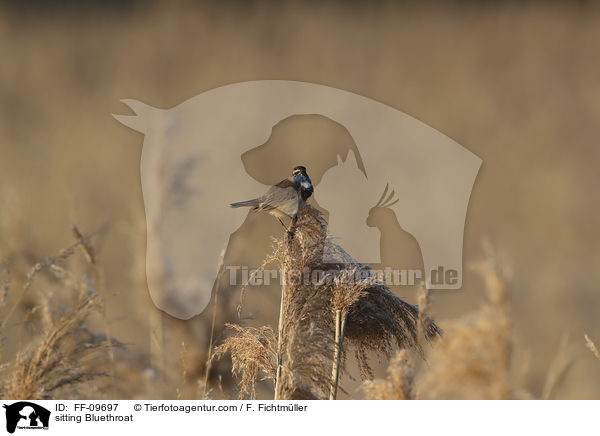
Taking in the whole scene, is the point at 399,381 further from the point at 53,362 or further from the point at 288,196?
the point at 53,362

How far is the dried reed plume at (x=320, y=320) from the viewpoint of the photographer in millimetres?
1998

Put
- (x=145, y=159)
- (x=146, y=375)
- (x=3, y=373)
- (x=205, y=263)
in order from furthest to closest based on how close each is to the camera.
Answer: (x=205, y=263) < (x=145, y=159) < (x=146, y=375) < (x=3, y=373)

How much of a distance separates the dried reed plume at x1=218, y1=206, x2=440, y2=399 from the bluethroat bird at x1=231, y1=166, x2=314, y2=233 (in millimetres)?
115

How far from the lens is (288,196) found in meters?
2.43

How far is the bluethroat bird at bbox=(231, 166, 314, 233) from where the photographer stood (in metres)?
2.38

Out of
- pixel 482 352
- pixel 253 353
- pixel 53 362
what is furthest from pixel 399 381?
pixel 53 362

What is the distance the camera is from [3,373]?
2451mm

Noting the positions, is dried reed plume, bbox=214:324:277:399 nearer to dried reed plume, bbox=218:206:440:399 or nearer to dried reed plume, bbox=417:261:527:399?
dried reed plume, bbox=218:206:440:399

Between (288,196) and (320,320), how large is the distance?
1.91 ft

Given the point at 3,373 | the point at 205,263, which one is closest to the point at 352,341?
the point at 3,373

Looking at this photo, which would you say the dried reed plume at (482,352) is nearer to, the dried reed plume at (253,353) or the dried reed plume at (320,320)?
the dried reed plume at (320,320)

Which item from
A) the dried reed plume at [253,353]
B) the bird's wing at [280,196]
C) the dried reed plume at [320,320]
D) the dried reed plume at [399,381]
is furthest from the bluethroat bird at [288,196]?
the dried reed plume at [399,381]

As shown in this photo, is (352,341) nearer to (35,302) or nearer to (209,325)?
(209,325)
